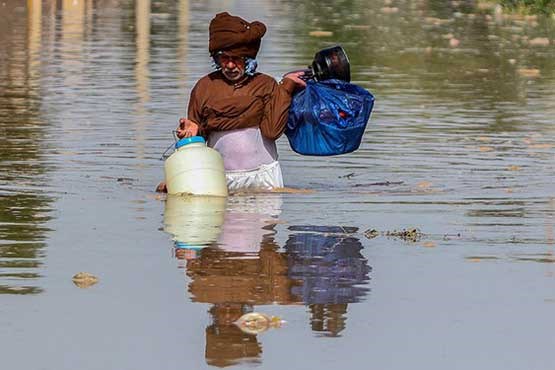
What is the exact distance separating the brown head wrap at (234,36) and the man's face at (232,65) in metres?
0.06

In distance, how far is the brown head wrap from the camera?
452 inches

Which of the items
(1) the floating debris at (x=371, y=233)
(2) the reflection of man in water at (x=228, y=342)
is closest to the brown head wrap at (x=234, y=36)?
(1) the floating debris at (x=371, y=233)

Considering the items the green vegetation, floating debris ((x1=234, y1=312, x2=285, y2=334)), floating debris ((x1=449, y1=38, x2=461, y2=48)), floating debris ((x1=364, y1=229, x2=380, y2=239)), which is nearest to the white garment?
floating debris ((x1=364, y1=229, x2=380, y2=239))

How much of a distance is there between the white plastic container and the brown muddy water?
18cm

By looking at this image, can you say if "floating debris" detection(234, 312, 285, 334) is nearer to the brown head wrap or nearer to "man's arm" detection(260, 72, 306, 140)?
the brown head wrap

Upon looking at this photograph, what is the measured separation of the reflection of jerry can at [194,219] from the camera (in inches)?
385

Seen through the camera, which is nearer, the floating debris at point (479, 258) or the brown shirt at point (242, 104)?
the floating debris at point (479, 258)

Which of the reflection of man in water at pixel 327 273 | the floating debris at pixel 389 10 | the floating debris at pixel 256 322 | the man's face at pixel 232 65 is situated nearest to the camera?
the floating debris at pixel 256 322

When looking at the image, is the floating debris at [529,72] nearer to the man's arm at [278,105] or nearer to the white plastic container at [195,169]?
the man's arm at [278,105]

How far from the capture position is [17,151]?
559 inches

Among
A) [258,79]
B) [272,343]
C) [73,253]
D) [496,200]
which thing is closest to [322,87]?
[258,79]

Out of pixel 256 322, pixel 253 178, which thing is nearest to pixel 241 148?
pixel 253 178

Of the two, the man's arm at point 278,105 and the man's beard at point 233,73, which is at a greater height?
the man's beard at point 233,73

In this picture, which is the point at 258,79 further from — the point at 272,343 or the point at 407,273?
the point at 272,343
